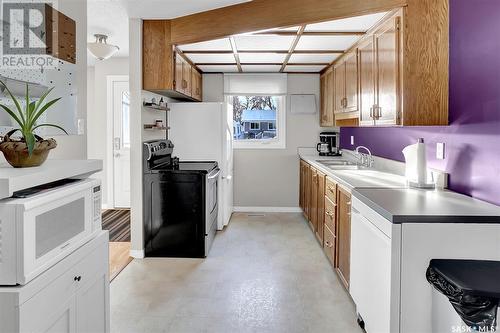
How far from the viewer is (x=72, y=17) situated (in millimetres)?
2566

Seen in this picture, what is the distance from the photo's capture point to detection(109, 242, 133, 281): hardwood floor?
136 inches

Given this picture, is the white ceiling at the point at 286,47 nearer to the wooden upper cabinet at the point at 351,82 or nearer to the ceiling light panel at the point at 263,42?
the ceiling light panel at the point at 263,42

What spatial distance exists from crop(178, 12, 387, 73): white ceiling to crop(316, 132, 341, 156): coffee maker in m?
0.98

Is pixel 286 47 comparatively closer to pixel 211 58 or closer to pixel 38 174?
pixel 211 58

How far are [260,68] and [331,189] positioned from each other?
8.58 ft

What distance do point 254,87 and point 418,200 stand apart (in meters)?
3.97

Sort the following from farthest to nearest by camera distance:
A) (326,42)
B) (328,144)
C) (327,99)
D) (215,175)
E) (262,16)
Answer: (328,144) → (327,99) → (215,175) → (326,42) → (262,16)

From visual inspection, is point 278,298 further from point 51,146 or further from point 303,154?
point 303,154

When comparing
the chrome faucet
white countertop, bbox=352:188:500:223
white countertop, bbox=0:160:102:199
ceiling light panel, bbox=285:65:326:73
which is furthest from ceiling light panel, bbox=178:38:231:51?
white countertop, bbox=0:160:102:199

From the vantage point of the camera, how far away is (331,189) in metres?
3.41

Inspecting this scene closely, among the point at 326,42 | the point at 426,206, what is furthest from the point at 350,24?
the point at 426,206

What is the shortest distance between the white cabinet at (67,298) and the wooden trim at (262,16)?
2.18m

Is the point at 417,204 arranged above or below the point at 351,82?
below

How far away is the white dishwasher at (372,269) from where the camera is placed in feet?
6.12
